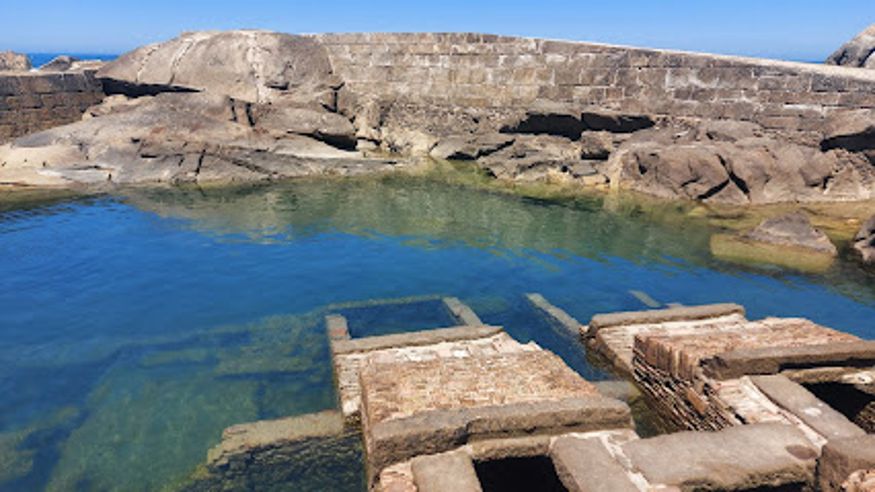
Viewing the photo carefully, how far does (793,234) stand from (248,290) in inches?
474

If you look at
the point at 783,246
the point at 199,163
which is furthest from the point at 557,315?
the point at 199,163

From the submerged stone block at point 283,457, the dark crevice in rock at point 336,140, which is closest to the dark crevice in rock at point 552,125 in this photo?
the dark crevice in rock at point 336,140

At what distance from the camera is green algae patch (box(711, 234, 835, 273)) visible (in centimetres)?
1208

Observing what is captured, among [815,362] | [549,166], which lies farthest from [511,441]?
[549,166]

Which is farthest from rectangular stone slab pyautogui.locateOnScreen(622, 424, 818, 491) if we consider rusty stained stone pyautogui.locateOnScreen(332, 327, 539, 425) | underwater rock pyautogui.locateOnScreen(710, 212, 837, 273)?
underwater rock pyautogui.locateOnScreen(710, 212, 837, 273)

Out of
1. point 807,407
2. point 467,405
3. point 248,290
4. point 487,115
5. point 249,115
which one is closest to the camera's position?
point 467,405

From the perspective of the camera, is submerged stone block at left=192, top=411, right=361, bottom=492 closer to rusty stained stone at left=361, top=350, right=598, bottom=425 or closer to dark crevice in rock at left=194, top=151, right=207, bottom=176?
rusty stained stone at left=361, top=350, right=598, bottom=425

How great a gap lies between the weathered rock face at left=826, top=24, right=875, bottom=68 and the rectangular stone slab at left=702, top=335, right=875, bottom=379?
37.1m

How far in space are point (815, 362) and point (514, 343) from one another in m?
3.35

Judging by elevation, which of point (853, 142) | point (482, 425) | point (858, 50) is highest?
point (858, 50)

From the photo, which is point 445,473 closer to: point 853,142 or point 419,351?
point 419,351

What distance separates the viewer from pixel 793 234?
12953mm

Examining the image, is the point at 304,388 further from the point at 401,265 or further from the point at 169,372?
the point at 401,265

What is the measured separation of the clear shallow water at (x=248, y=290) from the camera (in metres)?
6.91
